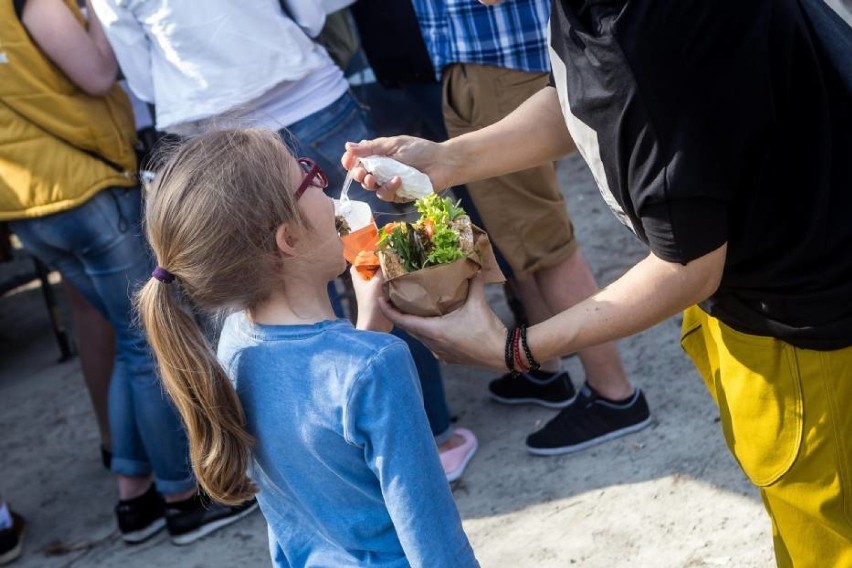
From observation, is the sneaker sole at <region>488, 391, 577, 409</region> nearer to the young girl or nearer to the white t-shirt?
the white t-shirt

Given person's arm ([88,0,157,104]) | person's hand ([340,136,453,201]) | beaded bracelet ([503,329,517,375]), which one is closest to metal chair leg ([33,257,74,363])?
person's arm ([88,0,157,104])

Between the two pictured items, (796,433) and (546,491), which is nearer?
(796,433)

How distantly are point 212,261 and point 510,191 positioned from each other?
6.23ft

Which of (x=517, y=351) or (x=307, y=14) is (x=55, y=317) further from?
(x=517, y=351)

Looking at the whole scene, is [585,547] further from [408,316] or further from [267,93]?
[267,93]

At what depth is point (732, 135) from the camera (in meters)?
1.76

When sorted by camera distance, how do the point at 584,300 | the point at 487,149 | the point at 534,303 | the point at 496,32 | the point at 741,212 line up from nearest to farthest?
the point at 741,212, the point at 584,300, the point at 487,149, the point at 496,32, the point at 534,303

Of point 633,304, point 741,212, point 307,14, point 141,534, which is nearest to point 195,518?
Answer: point 141,534

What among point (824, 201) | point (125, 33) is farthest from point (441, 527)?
point (125, 33)

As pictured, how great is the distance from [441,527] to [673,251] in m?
0.60

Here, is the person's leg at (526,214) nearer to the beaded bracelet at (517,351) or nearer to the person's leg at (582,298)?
the person's leg at (582,298)

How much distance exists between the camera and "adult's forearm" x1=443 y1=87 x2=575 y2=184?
95.0 inches

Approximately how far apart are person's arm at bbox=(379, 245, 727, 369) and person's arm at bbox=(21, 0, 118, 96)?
1.65 meters

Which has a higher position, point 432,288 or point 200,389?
point 200,389
